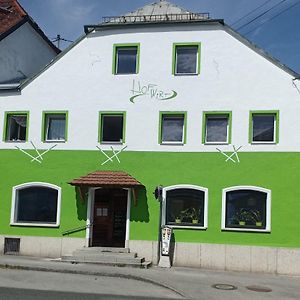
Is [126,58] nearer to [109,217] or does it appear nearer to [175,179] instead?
[175,179]

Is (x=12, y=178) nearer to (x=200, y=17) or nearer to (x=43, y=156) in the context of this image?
(x=43, y=156)

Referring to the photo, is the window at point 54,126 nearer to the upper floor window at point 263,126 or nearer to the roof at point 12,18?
the roof at point 12,18

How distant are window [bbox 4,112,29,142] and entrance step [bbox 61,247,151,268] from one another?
209 inches

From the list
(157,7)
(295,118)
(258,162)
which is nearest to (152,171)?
(258,162)

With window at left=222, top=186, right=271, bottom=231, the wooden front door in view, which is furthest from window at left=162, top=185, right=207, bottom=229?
the wooden front door

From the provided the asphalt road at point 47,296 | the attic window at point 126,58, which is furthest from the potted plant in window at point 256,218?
the attic window at point 126,58

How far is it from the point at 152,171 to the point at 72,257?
173 inches

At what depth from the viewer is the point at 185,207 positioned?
800 inches

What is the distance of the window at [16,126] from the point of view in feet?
71.8

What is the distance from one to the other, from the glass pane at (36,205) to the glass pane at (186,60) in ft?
23.0

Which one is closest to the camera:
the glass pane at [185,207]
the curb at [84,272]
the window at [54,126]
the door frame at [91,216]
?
the curb at [84,272]

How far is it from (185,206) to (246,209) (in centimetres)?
229

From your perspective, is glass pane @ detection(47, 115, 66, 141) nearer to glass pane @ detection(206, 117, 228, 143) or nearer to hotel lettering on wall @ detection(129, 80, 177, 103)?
hotel lettering on wall @ detection(129, 80, 177, 103)

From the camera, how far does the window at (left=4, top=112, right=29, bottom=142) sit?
21891 millimetres
